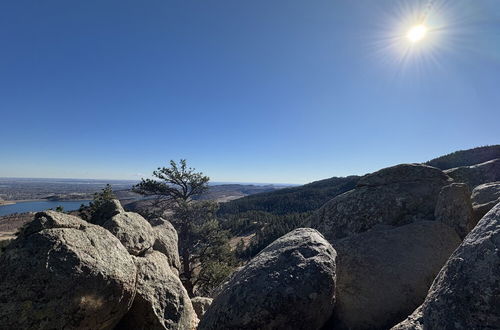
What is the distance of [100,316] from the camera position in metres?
8.97

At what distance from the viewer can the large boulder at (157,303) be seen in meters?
10.8

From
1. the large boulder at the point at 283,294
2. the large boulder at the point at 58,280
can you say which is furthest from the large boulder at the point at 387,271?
the large boulder at the point at 58,280

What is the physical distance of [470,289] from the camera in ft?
16.9

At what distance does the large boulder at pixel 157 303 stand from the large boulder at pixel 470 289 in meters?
8.81

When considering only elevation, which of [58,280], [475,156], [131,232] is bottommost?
[58,280]

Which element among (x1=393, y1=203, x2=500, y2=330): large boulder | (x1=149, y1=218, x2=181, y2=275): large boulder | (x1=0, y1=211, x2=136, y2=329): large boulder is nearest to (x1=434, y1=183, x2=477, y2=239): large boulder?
(x1=393, y1=203, x2=500, y2=330): large boulder

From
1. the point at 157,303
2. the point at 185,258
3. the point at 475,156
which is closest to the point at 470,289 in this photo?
the point at 157,303

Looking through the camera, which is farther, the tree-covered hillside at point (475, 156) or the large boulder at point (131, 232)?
the tree-covered hillside at point (475, 156)

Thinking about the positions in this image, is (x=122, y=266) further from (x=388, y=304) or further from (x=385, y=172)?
(x=385, y=172)

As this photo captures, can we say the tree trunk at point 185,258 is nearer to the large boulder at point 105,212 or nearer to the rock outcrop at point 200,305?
the rock outcrop at point 200,305

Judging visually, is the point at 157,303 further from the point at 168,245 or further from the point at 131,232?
the point at 168,245

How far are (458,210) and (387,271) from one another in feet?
13.0

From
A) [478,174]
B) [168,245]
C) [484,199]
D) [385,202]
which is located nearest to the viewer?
[484,199]

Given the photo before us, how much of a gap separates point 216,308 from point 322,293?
312 cm
